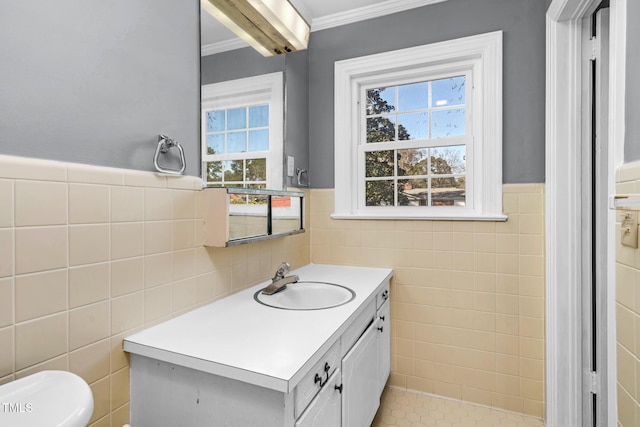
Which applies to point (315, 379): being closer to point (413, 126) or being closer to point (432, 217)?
point (432, 217)

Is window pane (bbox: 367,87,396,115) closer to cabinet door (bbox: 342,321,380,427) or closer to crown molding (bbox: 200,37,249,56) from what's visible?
crown molding (bbox: 200,37,249,56)

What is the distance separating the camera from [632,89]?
0.99m

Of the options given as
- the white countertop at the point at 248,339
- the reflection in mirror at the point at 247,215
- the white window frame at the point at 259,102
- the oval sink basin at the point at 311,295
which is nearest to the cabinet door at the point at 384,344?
the oval sink basin at the point at 311,295

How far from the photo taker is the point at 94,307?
1.05 m

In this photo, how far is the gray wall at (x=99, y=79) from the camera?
34.5 inches

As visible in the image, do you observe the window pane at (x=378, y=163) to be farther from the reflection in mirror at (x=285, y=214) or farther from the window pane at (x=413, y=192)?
the reflection in mirror at (x=285, y=214)

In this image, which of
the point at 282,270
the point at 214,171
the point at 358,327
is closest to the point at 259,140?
the point at 214,171

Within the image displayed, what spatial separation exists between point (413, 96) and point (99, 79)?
6.07ft

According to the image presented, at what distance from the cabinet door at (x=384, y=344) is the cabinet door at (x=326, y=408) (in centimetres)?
67

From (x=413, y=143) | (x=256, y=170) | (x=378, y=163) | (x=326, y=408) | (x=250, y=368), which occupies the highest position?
(x=413, y=143)

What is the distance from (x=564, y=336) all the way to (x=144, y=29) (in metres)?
2.39

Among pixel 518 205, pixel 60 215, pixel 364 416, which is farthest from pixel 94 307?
pixel 518 205

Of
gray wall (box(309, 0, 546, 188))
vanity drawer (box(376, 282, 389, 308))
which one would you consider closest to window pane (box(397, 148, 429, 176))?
gray wall (box(309, 0, 546, 188))

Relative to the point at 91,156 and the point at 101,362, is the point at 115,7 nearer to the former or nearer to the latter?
the point at 91,156
